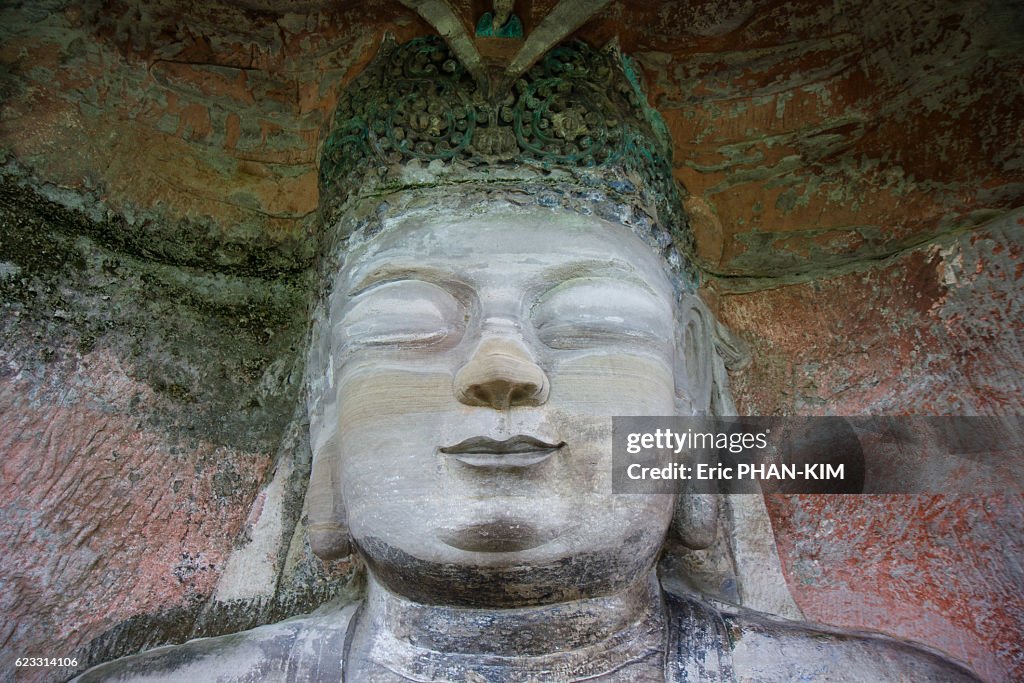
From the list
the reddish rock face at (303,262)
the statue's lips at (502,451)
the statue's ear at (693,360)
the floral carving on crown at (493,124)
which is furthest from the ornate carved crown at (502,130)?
the statue's lips at (502,451)

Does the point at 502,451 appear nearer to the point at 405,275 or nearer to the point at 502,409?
the point at 502,409

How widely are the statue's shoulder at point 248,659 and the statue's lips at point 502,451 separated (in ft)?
2.09

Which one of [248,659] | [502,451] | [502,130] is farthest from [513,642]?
[502,130]

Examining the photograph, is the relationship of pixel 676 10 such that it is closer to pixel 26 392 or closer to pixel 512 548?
pixel 512 548

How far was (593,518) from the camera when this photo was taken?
7.54ft

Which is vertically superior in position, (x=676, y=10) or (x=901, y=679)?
(x=676, y=10)

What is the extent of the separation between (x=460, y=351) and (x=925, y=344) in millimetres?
1385

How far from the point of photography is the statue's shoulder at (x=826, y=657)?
92.4 inches

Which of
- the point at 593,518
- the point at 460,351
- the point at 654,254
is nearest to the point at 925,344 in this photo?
the point at 654,254

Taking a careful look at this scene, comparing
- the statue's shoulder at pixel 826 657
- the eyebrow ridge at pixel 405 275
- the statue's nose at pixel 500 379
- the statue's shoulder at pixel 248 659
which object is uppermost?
the eyebrow ridge at pixel 405 275

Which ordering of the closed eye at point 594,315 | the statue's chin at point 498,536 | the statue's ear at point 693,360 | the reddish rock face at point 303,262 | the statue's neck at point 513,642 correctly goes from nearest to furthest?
the statue's chin at point 498,536
the statue's neck at point 513,642
the closed eye at point 594,315
the reddish rock face at point 303,262
the statue's ear at point 693,360

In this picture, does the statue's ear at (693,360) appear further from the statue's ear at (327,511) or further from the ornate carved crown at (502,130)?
the statue's ear at (327,511)

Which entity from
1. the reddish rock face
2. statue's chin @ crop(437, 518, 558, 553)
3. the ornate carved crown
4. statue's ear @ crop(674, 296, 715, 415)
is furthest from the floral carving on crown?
statue's chin @ crop(437, 518, 558, 553)

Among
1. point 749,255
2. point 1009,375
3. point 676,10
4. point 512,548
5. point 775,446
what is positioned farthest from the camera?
point 749,255
